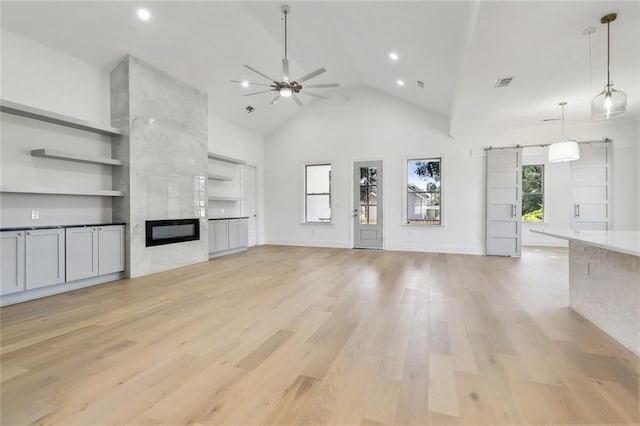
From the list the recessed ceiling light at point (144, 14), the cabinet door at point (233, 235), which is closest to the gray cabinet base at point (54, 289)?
the cabinet door at point (233, 235)

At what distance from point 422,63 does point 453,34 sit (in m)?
1.20

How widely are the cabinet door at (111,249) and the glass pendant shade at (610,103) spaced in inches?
241

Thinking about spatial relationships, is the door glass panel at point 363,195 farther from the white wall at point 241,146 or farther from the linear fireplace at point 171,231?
the linear fireplace at point 171,231

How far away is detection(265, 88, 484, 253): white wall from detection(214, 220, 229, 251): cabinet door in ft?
7.00

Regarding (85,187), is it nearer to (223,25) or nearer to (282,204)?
(223,25)

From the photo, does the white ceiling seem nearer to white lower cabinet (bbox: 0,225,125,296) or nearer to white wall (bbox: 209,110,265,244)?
white wall (bbox: 209,110,265,244)

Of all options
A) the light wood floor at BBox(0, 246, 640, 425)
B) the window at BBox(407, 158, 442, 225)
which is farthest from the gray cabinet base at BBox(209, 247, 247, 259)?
the window at BBox(407, 158, 442, 225)

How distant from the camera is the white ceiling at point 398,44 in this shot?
2920mm

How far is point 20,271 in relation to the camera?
3.53 metres

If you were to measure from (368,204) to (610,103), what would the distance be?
5603mm

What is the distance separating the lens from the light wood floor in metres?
1.62

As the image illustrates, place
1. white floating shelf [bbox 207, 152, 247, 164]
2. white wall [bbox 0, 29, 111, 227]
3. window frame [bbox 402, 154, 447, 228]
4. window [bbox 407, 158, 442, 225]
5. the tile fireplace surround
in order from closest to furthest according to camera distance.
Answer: white wall [bbox 0, 29, 111, 227], the tile fireplace surround, white floating shelf [bbox 207, 152, 247, 164], window frame [bbox 402, 154, 447, 228], window [bbox 407, 158, 442, 225]

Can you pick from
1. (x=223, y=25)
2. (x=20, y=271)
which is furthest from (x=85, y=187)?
(x=223, y=25)

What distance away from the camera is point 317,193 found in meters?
8.74
